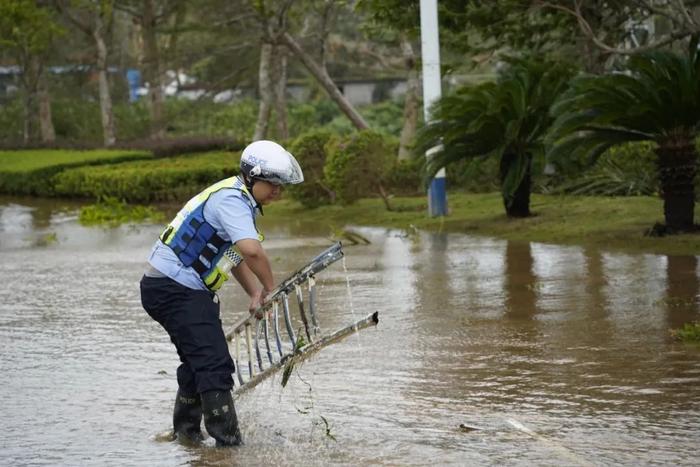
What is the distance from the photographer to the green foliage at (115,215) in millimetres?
21672

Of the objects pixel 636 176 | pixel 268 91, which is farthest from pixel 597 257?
pixel 268 91

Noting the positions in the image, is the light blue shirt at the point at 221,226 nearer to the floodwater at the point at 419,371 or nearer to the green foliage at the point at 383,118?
the floodwater at the point at 419,371

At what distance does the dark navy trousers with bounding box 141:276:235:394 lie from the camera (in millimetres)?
6566

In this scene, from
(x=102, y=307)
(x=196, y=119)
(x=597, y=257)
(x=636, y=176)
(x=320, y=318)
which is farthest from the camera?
(x=196, y=119)

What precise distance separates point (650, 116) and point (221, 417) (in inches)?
329

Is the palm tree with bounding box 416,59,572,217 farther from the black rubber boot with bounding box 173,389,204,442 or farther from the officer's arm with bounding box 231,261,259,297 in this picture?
the black rubber boot with bounding box 173,389,204,442

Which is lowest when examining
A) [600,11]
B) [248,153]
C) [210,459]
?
[210,459]

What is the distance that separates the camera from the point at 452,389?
312 inches

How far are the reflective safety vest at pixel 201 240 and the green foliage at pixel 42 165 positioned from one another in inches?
868

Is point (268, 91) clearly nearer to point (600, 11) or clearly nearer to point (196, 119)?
point (600, 11)

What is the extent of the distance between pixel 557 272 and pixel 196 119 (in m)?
36.4

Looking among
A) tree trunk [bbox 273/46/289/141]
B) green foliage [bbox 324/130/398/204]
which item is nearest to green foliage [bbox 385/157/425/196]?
green foliage [bbox 324/130/398/204]

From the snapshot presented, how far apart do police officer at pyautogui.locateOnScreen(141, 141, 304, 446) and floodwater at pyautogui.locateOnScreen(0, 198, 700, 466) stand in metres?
0.38

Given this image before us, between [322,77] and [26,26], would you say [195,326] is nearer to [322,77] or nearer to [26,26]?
[322,77]
